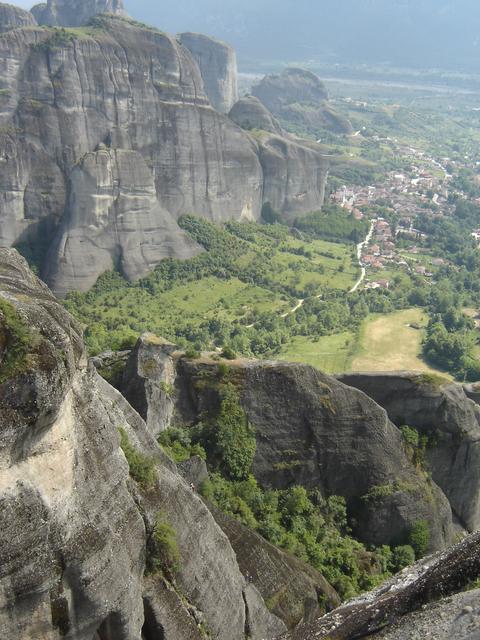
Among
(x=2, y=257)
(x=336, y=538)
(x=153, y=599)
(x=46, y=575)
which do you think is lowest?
(x=336, y=538)

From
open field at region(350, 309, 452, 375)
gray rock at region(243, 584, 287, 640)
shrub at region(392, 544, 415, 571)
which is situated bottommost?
open field at region(350, 309, 452, 375)

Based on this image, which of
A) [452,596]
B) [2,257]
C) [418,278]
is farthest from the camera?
[418,278]

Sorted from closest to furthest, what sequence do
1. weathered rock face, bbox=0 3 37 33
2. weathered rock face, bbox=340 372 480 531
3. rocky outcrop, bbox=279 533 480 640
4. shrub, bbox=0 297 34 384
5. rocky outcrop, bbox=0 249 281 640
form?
rocky outcrop, bbox=279 533 480 640, shrub, bbox=0 297 34 384, rocky outcrop, bbox=0 249 281 640, weathered rock face, bbox=340 372 480 531, weathered rock face, bbox=0 3 37 33

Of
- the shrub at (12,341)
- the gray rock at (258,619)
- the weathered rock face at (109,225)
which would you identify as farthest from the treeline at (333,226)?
the shrub at (12,341)

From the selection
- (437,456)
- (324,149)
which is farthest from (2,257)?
(324,149)

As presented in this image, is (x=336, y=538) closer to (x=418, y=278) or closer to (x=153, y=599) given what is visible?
(x=153, y=599)

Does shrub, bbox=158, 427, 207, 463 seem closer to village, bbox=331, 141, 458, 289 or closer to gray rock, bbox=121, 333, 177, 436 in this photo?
gray rock, bbox=121, 333, 177, 436

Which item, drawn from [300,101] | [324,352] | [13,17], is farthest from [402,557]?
Result: [300,101]

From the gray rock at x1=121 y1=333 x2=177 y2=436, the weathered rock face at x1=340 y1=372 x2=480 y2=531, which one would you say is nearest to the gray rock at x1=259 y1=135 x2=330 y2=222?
the weathered rock face at x1=340 y1=372 x2=480 y2=531
